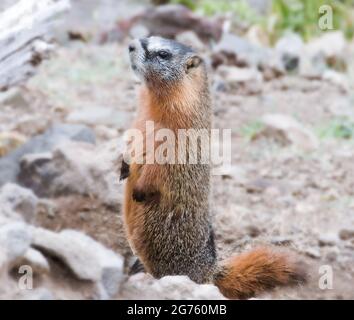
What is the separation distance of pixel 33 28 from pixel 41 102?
3.46 metres

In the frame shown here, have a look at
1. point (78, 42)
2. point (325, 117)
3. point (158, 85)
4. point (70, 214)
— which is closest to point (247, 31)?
point (78, 42)

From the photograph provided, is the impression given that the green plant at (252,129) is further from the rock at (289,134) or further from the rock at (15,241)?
the rock at (15,241)

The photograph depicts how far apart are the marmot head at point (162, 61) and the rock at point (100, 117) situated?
3.39 metres

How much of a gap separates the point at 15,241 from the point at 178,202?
138cm

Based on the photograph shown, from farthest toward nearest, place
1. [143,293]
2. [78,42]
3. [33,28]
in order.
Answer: [78,42], [33,28], [143,293]

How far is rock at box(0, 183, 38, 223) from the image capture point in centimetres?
537

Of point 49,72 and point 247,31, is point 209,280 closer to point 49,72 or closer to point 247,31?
point 49,72

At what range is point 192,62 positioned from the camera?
4.64m

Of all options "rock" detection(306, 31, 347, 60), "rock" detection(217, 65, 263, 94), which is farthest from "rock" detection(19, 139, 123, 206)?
"rock" detection(306, 31, 347, 60)

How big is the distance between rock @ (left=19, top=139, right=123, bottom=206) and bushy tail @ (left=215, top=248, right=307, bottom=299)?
5.38 ft

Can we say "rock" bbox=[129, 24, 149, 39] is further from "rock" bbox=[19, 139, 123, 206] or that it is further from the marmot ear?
the marmot ear

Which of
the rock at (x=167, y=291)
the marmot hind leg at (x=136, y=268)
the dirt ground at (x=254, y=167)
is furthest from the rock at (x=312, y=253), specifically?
the rock at (x=167, y=291)

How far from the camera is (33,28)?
17.0ft

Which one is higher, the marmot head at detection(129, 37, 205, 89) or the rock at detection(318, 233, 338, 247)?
the marmot head at detection(129, 37, 205, 89)
